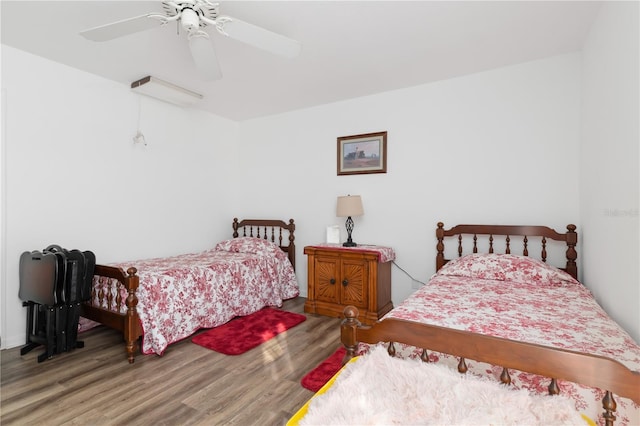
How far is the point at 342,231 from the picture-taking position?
13.0 ft

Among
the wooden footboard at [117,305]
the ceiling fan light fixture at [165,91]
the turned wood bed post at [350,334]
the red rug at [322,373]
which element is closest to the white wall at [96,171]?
the ceiling fan light fixture at [165,91]

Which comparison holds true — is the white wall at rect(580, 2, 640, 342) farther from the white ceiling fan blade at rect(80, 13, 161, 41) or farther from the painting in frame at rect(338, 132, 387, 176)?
the white ceiling fan blade at rect(80, 13, 161, 41)

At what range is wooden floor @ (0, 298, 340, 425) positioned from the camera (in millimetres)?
1787

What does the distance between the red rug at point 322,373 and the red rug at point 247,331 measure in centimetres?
68

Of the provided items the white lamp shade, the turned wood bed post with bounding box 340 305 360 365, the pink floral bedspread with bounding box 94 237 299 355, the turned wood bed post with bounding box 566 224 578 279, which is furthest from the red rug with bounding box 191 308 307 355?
the turned wood bed post with bounding box 566 224 578 279

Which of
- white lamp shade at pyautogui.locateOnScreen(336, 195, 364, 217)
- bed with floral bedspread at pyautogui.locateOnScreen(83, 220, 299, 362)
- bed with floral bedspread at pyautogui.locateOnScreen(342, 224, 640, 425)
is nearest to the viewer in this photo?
bed with floral bedspread at pyautogui.locateOnScreen(342, 224, 640, 425)

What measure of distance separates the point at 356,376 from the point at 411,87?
318cm

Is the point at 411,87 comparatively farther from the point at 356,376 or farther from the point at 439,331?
the point at 356,376

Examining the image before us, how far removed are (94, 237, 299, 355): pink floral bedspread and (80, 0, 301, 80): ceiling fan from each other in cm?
181

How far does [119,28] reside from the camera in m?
1.82

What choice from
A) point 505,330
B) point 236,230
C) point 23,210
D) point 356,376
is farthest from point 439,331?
point 236,230

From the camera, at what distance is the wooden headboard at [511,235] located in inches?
104

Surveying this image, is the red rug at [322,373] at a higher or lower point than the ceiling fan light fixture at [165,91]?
lower

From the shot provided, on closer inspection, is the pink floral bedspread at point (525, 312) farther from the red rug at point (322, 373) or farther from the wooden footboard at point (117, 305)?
the wooden footboard at point (117, 305)
